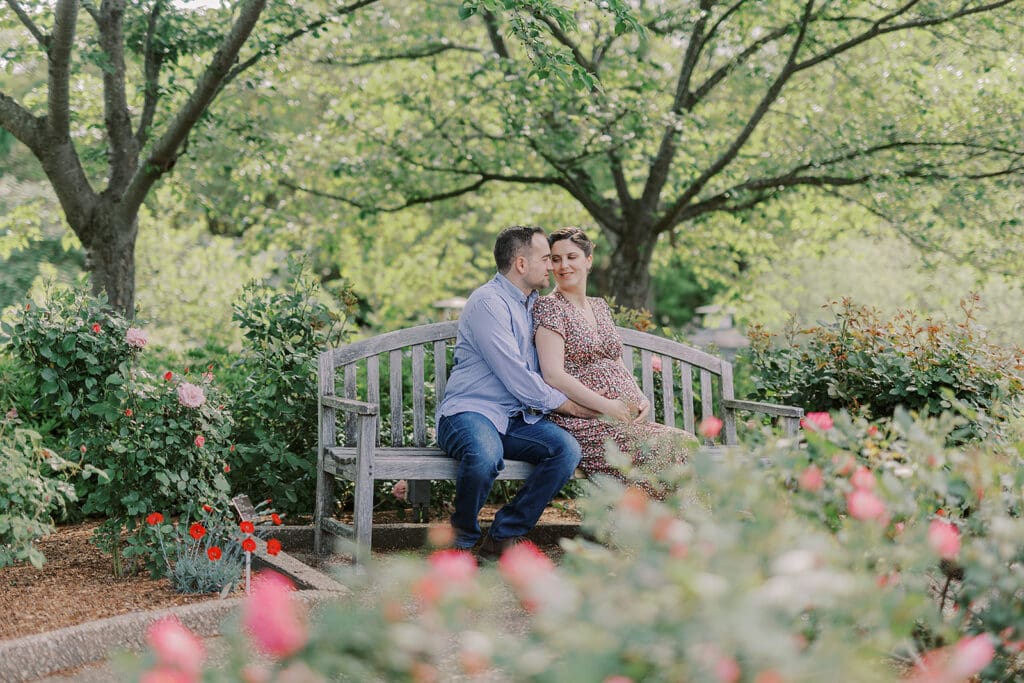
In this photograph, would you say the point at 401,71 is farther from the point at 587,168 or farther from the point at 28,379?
the point at 28,379

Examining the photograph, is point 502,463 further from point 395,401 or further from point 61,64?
point 61,64

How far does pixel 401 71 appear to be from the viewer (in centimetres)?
1242

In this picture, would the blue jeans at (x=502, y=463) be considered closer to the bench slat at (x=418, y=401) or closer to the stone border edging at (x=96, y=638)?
A: the bench slat at (x=418, y=401)

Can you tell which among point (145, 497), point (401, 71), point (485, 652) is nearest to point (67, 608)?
point (145, 497)

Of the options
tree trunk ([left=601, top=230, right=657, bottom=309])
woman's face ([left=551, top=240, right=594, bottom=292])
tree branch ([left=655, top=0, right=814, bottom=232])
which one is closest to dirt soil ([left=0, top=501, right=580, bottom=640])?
woman's face ([left=551, top=240, right=594, bottom=292])

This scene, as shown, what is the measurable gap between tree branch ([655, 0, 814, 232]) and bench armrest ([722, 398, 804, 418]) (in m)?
4.70

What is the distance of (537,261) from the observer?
473 cm

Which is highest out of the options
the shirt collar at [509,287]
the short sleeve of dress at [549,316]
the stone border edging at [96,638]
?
the shirt collar at [509,287]

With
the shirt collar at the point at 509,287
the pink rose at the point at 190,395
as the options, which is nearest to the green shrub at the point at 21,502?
the pink rose at the point at 190,395

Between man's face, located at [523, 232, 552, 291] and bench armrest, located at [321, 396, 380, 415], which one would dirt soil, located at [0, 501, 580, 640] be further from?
man's face, located at [523, 232, 552, 291]

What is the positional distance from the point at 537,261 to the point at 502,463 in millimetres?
962

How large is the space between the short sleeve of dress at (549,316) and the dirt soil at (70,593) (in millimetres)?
1875

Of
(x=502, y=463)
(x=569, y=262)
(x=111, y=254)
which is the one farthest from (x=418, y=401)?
(x=111, y=254)

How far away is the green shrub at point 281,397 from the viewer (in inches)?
206
